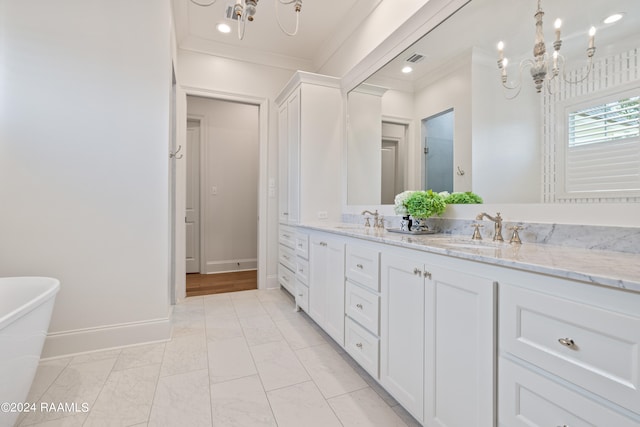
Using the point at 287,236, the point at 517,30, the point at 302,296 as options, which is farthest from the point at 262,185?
the point at 517,30

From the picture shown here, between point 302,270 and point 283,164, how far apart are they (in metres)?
1.40

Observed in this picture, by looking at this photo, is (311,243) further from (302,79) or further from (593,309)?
(593,309)

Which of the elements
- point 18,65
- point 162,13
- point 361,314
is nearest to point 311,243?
point 361,314

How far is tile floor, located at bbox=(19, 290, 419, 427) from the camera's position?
4.54 ft

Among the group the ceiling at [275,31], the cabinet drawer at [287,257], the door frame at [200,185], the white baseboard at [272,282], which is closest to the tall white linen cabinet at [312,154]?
the cabinet drawer at [287,257]

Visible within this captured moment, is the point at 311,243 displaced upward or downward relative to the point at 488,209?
downward

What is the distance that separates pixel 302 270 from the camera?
2637 millimetres

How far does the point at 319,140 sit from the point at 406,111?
40.8 inches

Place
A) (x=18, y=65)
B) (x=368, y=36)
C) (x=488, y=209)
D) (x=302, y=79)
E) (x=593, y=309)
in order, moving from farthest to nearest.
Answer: (x=302, y=79)
(x=368, y=36)
(x=18, y=65)
(x=488, y=209)
(x=593, y=309)

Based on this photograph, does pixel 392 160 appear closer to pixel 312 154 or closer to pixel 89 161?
pixel 312 154

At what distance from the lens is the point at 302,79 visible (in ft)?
9.54

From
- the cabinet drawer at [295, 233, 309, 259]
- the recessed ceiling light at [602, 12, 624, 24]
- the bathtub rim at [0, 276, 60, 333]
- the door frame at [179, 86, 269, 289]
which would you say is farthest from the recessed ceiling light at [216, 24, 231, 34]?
the recessed ceiling light at [602, 12, 624, 24]

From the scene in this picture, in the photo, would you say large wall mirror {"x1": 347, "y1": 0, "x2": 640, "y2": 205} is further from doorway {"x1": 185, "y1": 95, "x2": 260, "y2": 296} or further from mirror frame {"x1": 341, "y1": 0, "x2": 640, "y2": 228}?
doorway {"x1": 185, "y1": 95, "x2": 260, "y2": 296}

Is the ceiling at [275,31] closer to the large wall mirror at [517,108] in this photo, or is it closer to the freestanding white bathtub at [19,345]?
the large wall mirror at [517,108]
